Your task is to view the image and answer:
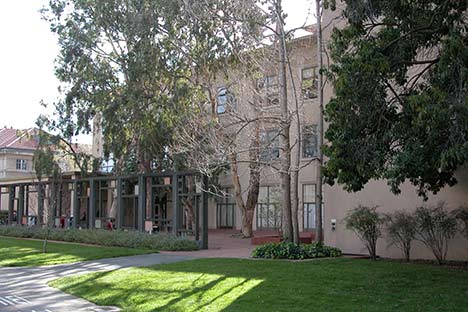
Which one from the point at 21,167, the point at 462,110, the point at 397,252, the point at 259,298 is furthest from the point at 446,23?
the point at 21,167

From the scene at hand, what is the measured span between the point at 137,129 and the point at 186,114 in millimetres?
6187

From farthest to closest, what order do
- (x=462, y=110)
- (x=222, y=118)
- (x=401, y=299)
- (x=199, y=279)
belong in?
(x=222, y=118) < (x=199, y=279) < (x=401, y=299) < (x=462, y=110)

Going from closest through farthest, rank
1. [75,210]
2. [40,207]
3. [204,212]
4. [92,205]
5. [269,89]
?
[269,89] < [204,212] < [92,205] < [75,210] < [40,207]

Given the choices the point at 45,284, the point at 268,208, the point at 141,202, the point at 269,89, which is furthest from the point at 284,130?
the point at 268,208

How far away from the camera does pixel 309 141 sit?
27.6m

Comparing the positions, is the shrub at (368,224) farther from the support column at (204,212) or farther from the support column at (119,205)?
the support column at (119,205)

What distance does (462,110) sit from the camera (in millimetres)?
8352

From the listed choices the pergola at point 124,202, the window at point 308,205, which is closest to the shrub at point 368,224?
the pergola at point 124,202

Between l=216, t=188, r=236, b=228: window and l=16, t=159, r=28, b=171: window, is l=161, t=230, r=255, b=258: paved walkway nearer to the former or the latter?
l=216, t=188, r=236, b=228: window

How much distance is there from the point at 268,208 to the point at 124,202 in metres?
11.5

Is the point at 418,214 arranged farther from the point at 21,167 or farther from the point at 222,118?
the point at 21,167

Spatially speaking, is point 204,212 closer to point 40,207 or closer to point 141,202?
point 141,202

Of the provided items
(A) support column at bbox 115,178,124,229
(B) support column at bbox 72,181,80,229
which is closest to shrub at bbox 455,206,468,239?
(A) support column at bbox 115,178,124,229

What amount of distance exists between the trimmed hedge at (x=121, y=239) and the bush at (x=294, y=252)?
17.2ft
